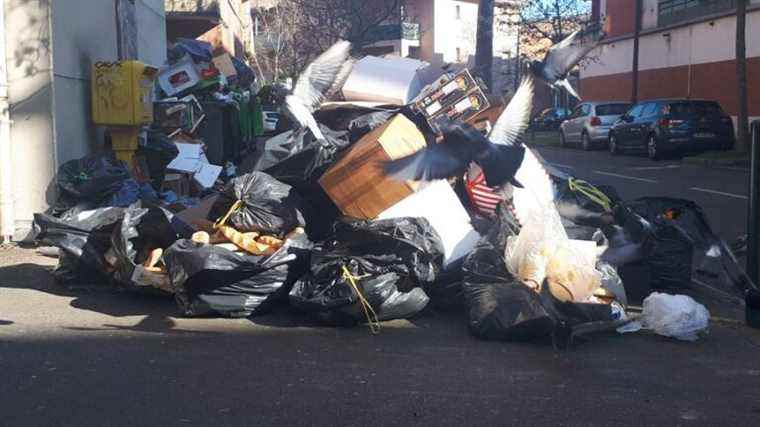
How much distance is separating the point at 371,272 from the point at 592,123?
2013 cm

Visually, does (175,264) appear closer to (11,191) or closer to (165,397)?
(165,397)

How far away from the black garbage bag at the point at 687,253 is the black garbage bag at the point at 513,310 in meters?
1.38

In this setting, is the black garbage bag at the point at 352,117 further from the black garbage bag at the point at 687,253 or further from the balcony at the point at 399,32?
the balcony at the point at 399,32

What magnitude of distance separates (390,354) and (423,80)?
391cm

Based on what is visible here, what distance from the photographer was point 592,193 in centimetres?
740

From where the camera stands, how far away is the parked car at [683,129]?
20234 millimetres

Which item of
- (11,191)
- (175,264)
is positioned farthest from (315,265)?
(11,191)

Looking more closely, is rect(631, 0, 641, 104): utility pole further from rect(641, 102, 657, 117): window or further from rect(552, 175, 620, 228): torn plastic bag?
rect(552, 175, 620, 228): torn plastic bag

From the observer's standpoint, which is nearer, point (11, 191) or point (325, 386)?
point (325, 386)

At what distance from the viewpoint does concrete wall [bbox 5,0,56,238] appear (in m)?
8.42

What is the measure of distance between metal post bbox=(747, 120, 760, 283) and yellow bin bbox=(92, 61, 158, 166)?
5.99 metres

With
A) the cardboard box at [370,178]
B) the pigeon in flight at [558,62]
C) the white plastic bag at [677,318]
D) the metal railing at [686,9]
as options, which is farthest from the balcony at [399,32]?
the white plastic bag at [677,318]

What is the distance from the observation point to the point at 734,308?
6.50m

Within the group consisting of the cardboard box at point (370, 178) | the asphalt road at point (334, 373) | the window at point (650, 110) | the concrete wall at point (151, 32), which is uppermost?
the concrete wall at point (151, 32)
